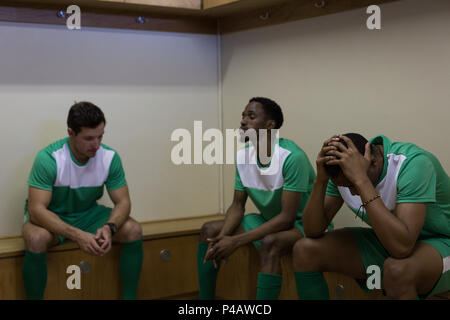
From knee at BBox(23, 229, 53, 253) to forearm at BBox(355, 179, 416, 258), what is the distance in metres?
1.45

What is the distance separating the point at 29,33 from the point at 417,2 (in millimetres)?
1887

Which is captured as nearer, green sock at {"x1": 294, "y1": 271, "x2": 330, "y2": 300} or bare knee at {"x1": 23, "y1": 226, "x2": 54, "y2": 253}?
green sock at {"x1": 294, "y1": 271, "x2": 330, "y2": 300}

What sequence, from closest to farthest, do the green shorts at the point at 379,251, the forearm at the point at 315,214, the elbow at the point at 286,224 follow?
the green shorts at the point at 379,251
the forearm at the point at 315,214
the elbow at the point at 286,224

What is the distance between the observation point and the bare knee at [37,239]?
2.76 m

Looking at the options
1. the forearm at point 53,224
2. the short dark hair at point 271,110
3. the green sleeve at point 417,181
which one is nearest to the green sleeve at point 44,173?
the forearm at point 53,224

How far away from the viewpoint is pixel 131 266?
2975 millimetres

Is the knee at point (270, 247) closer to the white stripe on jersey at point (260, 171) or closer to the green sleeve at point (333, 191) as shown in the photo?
the white stripe on jersey at point (260, 171)

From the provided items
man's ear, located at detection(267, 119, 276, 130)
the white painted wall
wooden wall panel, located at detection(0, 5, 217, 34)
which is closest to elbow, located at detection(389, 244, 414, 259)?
man's ear, located at detection(267, 119, 276, 130)

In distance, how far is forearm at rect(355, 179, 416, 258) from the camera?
1.98m

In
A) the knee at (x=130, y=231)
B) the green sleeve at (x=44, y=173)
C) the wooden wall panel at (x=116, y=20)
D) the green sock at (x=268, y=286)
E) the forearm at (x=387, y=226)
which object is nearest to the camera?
the forearm at (x=387, y=226)

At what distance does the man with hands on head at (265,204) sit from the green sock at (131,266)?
29cm

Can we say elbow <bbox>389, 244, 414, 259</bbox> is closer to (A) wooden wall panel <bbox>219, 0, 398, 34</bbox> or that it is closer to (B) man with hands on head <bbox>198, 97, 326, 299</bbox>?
(B) man with hands on head <bbox>198, 97, 326, 299</bbox>

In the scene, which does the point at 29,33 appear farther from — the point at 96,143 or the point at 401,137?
the point at 401,137

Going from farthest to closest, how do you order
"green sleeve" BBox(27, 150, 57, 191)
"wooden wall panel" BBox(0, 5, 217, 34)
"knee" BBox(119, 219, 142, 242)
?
"wooden wall panel" BBox(0, 5, 217, 34), "knee" BBox(119, 219, 142, 242), "green sleeve" BBox(27, 150, 57, 191)
